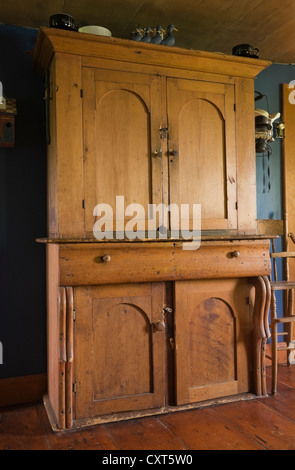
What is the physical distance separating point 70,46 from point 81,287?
132 cm

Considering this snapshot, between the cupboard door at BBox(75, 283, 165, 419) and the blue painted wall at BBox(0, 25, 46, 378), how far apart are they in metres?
0.61

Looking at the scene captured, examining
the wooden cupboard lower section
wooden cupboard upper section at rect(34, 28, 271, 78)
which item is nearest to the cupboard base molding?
the wooden cupboard lower section

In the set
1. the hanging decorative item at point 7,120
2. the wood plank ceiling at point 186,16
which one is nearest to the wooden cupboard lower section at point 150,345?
the hanging decorative item at point 7,120

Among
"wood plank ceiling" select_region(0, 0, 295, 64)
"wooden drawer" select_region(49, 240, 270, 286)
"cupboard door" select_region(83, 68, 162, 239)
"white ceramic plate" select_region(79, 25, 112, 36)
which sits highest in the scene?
"wood plank ceiling" select_region(0, 0, 295, 64)

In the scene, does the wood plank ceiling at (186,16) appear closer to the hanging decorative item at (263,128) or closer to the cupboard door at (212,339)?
the hanging decorative item at (263,128)

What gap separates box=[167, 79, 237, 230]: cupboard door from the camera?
8.20ft

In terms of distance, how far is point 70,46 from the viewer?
2244 millimetres

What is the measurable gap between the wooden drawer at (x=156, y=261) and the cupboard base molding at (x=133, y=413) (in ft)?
2.39

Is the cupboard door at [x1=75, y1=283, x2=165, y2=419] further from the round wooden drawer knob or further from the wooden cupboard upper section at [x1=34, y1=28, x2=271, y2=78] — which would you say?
the wooden cupboard upper section at [x1=34, y1=28, x2=271, y2=78]

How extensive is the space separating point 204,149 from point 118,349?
1325 millimetres

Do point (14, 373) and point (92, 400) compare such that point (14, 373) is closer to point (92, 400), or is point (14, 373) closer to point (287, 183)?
point (92, 400)

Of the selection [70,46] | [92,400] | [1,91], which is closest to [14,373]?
[92,400]

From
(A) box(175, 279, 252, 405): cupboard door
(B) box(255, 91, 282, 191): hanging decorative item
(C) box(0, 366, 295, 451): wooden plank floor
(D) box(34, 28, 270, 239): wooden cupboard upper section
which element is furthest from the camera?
(B) box(255, 91, 282, 191): hanging decorative item
